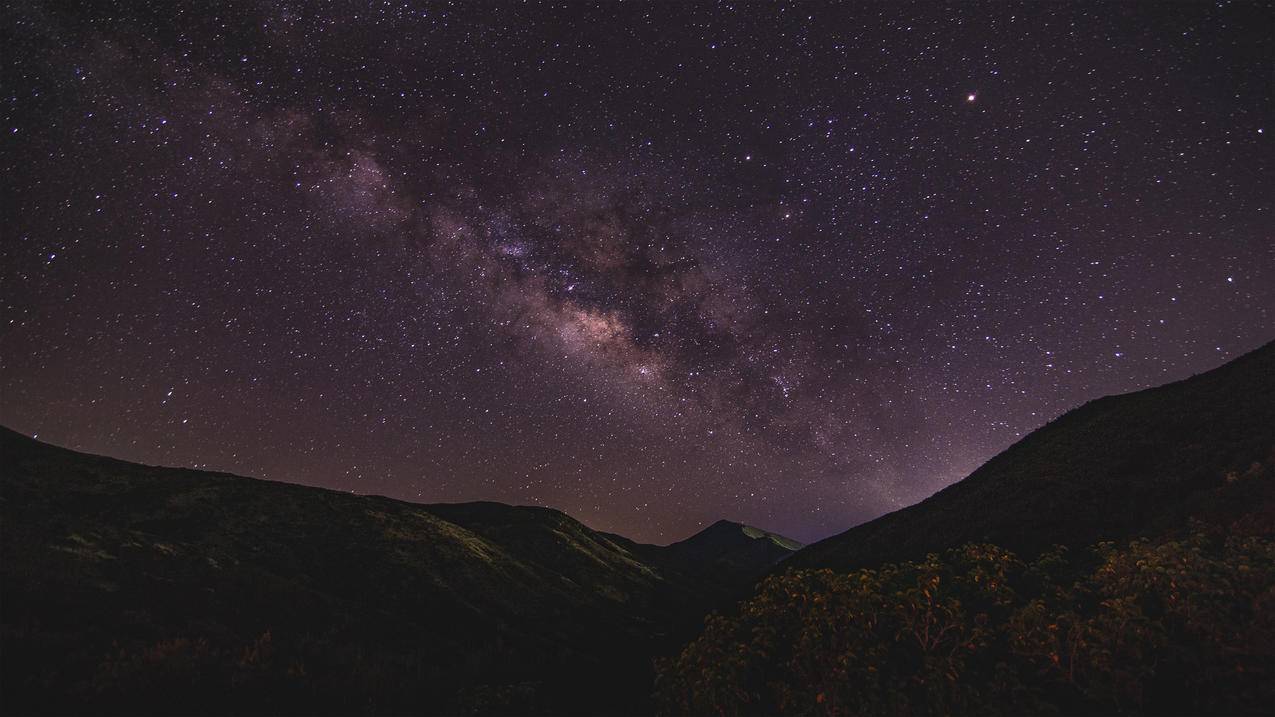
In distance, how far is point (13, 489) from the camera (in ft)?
72.0

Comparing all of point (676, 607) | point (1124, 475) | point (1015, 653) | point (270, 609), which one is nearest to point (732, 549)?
point (676, 607)

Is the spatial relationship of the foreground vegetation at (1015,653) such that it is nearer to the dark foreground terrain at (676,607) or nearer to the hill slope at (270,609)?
the dark foreground terrain at (676,607)

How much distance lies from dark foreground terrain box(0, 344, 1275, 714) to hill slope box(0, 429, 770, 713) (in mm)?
103

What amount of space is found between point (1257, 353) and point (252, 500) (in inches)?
2297

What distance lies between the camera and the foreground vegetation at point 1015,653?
6977 millimetres

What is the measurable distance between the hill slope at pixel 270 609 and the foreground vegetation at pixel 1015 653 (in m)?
7.65

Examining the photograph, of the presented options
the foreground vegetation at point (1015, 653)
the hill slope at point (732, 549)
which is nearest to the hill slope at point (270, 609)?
the foreground vegetation at point (1015, 653)

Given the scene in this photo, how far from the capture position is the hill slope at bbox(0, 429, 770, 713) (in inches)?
436

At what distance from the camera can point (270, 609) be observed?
55.2 feet

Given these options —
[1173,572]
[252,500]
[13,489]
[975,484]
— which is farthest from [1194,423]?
[13,489]

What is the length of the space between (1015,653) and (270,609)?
20.7m

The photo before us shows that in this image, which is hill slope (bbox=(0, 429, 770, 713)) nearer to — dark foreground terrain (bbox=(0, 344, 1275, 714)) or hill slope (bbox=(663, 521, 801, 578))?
dark foreground terrain (bbox=(0, 344, 1275, 714))

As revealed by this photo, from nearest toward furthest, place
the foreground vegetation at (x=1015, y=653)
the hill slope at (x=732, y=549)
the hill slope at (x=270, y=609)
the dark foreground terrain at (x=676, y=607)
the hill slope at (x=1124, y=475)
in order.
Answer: the foreground vegetation at (x=1015, y=653) < the dark foreground terrain at (x=676, y=607) < the hill slope at (x=270, y=609) < the hill slope at (x=1124, y=475) < the hill slope at (x=732, y=549)

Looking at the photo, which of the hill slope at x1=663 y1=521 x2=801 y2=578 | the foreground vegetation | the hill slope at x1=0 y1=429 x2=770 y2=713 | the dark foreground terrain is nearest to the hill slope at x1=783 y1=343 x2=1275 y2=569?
the dark foreground terrain
